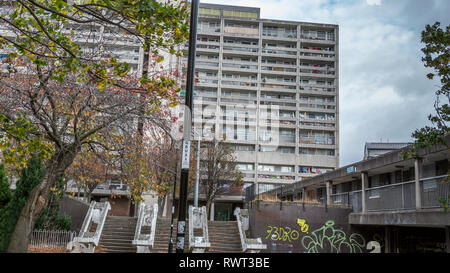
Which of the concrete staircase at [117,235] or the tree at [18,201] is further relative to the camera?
the concrete staircase at [117,235]

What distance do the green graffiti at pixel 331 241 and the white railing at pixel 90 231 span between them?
10.3 meters

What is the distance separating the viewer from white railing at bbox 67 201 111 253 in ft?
54.6

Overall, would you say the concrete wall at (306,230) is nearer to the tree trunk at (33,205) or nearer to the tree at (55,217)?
the tree at (55,217)

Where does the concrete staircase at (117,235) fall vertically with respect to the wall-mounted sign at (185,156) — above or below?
below

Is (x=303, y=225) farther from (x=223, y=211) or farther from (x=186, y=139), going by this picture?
(x=223, y=211)

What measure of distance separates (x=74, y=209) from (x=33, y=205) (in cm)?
1273

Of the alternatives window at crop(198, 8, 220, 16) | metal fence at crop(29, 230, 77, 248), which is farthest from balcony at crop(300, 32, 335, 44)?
metal fence at crop(29, 230, 77, 248)

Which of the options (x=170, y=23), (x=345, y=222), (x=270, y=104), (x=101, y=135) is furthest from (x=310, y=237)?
(x=270, y=104)

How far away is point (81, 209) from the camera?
2203cm

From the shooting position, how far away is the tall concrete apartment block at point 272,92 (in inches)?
2363

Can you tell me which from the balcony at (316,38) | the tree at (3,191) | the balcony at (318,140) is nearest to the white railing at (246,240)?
the tree at (3,191)
